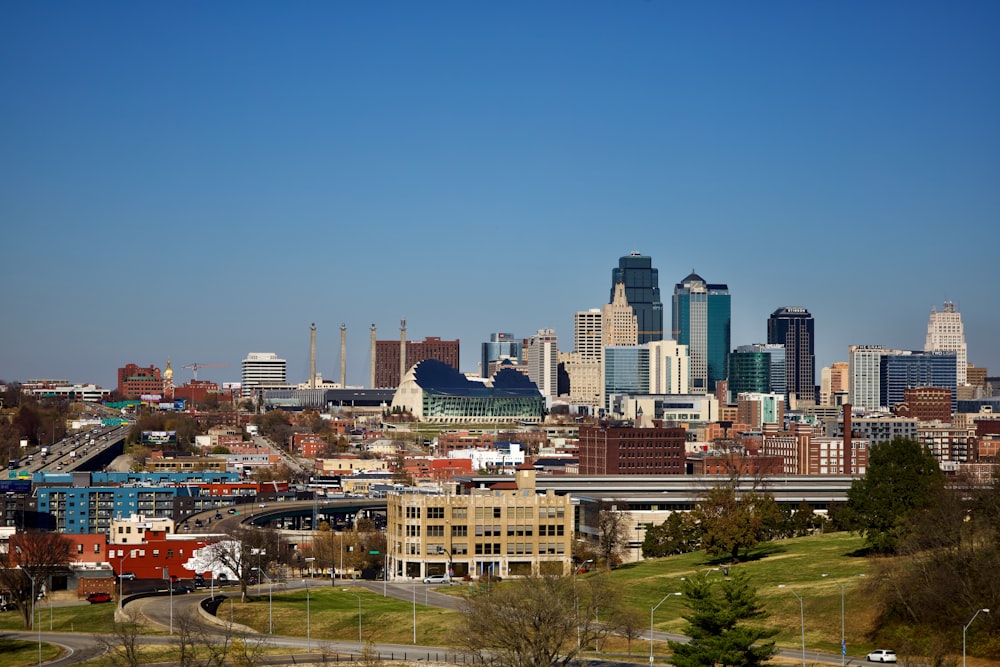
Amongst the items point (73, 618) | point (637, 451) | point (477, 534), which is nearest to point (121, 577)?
point (73, 618)

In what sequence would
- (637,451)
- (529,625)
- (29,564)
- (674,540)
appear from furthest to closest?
(637,451), (674,540), (29,564), (529,625)

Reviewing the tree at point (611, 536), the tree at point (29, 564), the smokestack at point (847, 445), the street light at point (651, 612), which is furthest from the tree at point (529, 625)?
the smokestack at point (847, 445)

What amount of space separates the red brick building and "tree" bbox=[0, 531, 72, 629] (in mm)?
72897

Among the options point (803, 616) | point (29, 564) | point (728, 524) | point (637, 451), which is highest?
point (637, 451)

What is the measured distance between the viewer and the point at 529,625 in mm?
60906

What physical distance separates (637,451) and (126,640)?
118 m

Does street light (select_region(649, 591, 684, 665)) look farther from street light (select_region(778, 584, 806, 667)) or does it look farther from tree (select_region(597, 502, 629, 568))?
tree (select_region(597, 502, 629, 568))

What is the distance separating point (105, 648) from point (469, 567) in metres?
31.7

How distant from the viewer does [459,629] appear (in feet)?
219

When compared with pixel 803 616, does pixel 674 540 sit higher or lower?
higher

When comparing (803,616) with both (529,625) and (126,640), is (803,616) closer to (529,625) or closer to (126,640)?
(529,625)

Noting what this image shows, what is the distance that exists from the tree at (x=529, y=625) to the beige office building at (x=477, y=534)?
105 feet

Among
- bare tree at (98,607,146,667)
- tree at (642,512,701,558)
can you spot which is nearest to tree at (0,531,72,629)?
bare tree at (98,607,146,667)

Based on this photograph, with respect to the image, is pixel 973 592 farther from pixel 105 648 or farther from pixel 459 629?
pixel 105 648
